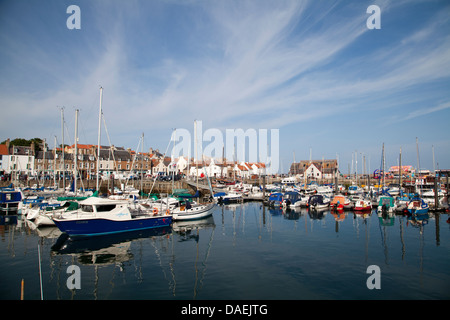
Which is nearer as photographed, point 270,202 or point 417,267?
point 417,267

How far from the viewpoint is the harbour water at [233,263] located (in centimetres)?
1311

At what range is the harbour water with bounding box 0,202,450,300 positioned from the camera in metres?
13.1

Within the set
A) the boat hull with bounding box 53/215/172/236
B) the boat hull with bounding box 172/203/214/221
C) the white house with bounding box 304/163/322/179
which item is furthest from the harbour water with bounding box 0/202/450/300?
the white house with bounding box 304/163/322/179

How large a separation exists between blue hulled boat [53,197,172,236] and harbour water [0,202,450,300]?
1.13 m

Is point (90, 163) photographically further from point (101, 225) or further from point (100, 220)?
point (100, 220)

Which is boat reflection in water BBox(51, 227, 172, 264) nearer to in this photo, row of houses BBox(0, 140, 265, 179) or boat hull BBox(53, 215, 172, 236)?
boat hull BBox(53, 215, 172, 236)

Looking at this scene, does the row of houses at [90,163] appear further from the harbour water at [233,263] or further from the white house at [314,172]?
the harbour water at [233,263]

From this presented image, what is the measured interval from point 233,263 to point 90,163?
88288mm

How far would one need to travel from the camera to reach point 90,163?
9281 cm

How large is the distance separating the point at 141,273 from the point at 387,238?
20.7m
